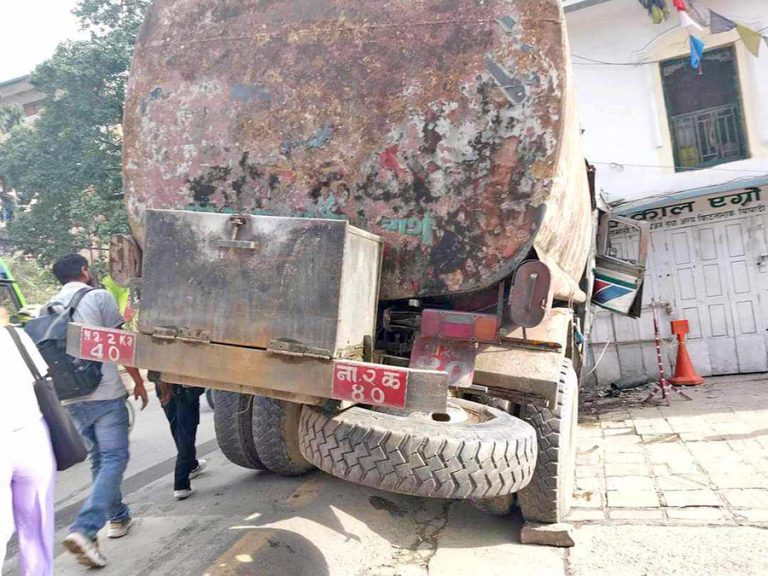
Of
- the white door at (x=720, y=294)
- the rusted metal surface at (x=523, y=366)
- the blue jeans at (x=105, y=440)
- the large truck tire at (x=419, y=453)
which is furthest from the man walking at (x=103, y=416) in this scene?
the white door at (x=720, y=294)

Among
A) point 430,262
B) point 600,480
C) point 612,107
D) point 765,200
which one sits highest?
point 612,107

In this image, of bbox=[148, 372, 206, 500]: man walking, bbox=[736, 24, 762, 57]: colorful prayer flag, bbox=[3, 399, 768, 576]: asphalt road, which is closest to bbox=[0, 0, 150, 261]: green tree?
bbox=[148, 372, 206, 500]: man walking

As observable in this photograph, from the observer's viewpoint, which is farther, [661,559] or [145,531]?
[145,531]

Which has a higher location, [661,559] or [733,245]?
[733,245]

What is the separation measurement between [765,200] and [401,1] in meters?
8.55

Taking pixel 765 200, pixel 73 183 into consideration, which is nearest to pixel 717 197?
pixel 765 200

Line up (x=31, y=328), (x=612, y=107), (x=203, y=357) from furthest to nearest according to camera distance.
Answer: (x=612, y=107)
(x=31, y=328)
(x=203, y=357)

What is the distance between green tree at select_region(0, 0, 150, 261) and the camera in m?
11.6

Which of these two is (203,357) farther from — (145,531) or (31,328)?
(145,531)

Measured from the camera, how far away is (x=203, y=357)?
273cm

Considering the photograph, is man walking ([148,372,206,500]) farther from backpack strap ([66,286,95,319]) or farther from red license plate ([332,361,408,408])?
red license plate ([332,361,408,408])

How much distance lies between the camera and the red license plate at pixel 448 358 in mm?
2967

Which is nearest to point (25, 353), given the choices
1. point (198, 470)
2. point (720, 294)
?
point (198, 470)

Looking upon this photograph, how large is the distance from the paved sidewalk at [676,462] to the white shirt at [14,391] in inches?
121
